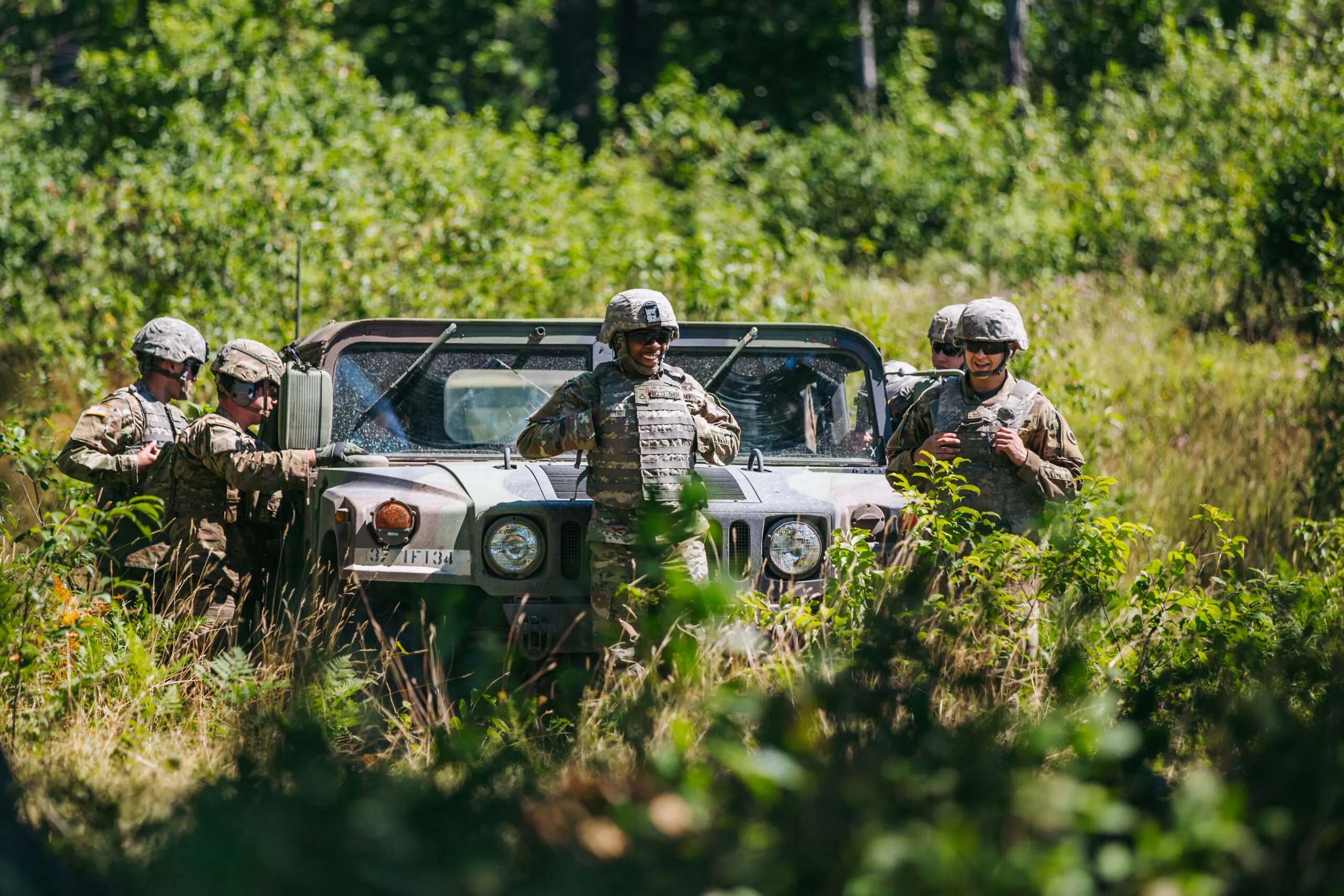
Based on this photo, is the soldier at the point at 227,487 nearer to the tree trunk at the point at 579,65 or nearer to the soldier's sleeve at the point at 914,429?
the soldier's sleeve at the point at 914,429

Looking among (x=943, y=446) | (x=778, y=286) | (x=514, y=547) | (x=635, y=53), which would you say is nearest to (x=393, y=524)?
(x=514, y=547)

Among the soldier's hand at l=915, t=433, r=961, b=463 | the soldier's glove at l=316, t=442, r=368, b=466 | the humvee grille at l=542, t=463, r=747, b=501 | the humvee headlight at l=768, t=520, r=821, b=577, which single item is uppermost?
the soldier's glove at l=316, t=442, r=368, b=466

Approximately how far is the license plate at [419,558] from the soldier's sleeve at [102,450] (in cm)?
146

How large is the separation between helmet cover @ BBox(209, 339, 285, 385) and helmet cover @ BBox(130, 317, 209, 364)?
179mm

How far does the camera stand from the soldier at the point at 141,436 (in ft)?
18.6

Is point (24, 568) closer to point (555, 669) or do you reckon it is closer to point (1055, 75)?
point (555, 669)

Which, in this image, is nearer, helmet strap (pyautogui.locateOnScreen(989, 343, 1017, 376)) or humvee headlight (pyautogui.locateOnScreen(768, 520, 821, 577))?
humvee headlight (pyautogui.locateOnScreen(768, 520, 821, 577))

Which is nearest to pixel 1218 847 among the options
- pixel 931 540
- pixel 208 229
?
pixel 931 540

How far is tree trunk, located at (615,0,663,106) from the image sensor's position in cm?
2327

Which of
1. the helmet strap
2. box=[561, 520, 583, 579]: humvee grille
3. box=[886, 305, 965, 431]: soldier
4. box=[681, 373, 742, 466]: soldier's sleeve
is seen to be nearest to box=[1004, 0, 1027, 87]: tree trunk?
box=[886, 305, 965, 431]: soldier

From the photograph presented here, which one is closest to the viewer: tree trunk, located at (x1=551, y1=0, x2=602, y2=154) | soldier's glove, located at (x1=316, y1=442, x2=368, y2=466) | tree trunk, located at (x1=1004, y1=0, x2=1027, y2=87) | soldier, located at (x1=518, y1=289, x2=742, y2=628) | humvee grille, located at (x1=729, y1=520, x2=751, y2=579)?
soldier, located at (x1=518, y1=289, x2=742, y2=628)

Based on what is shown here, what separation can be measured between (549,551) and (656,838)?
289 centimetres

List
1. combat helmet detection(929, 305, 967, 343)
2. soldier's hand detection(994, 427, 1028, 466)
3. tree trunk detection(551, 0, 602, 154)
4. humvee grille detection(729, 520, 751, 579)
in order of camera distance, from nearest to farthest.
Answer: humvee grille detection(729, 520, 751, 579), soldier's hand detection(994, 427, 1028, 466), combat helmet detection(929, 305, 967, 343), tree trunk detection(551, 0, 602, 154)

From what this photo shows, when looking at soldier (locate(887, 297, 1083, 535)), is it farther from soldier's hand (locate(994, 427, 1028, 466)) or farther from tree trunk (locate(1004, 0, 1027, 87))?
tree trunk (locate(1004, 0, 1027, 87))
